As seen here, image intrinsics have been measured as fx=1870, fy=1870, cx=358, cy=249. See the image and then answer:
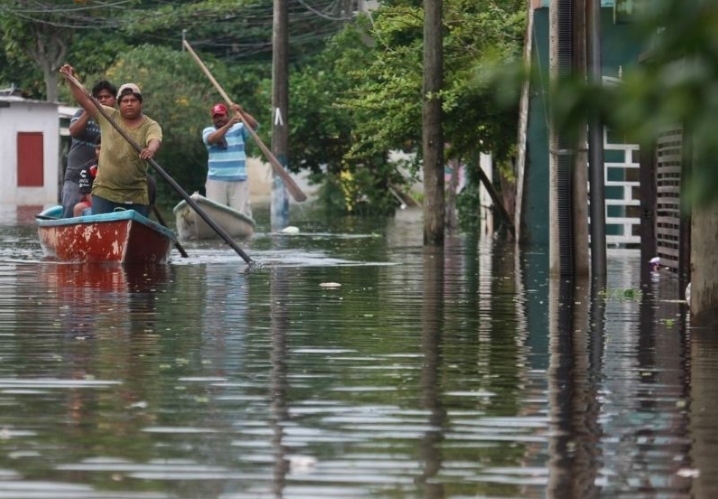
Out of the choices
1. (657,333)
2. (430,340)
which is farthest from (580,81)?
(657,333)

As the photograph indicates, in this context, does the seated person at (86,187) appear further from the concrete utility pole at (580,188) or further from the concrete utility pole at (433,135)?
the concrete utility pole at (433,135)

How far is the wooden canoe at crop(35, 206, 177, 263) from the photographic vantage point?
742 inches

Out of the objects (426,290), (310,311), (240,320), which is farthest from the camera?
(426,290)

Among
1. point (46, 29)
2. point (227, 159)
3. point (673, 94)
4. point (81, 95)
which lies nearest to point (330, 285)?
point (81, 95)

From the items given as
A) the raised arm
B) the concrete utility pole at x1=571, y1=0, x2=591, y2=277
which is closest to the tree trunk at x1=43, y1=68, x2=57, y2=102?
the raised arm

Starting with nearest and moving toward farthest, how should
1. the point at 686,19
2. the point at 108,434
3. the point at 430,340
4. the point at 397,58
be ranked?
the point at 686,19, the point at 108,434, the point at 430,340, the point at 397,58

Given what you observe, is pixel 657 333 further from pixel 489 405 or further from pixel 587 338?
pixel 489 405

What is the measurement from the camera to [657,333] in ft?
38.8

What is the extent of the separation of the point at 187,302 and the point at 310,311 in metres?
1.19

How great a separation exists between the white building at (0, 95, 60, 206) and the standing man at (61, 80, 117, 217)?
35105 mm

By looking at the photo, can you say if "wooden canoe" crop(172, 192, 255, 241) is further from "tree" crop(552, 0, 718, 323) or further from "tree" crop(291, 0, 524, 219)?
"tree" crop(552, 0, 718, 323)

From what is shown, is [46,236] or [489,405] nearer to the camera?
[489,405]

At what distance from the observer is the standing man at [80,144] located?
1938cm


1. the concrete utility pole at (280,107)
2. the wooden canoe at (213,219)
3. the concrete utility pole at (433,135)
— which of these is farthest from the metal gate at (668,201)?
the concrete utility pole at (280,107)
